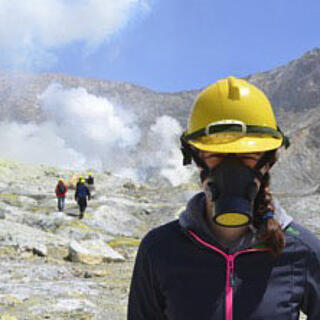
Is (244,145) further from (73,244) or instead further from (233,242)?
(73,244)

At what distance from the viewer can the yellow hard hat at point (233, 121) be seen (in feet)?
7.74

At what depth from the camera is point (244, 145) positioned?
2.35 metres

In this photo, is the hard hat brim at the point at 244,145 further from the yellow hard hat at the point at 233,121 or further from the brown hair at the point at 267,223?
the brown hair at the point at 267,223

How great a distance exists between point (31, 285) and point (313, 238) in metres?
7.33

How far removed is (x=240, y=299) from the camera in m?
2.29

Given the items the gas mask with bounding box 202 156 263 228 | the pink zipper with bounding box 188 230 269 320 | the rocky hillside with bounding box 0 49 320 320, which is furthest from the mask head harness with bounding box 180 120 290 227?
the rocky hillside with bounding box 0 49 320 320

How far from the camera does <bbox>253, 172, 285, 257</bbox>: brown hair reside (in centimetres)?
227

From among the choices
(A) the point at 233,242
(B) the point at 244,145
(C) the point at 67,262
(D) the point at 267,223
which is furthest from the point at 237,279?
(C) the point at 67,262

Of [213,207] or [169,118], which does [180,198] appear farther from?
[169,118]

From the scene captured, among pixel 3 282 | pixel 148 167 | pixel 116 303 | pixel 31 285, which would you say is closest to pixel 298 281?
pixel 116 303

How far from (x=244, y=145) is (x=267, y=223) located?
412 mm

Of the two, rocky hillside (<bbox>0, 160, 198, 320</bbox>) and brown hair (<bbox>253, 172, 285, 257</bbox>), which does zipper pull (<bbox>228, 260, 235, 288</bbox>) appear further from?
rocky hillside (<bbox>0, 160, 198, 320</bbox>)

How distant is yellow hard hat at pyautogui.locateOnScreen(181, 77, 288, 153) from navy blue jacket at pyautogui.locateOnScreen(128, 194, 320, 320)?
473mm

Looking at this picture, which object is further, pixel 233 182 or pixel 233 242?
pixel 233 242
